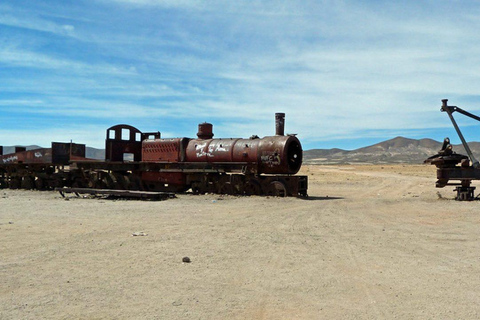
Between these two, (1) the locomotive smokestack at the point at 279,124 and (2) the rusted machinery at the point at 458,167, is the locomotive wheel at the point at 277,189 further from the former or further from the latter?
(2) the rusted machinery at the point at 458,167

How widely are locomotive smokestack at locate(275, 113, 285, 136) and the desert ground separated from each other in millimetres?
7804

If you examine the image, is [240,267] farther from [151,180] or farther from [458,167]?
[151,180]

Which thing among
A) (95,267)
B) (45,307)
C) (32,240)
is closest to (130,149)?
(32,240)

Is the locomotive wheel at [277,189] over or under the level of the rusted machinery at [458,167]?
under

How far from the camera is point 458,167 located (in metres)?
17.2

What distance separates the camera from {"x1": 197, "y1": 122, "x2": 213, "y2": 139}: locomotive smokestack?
2222 cm

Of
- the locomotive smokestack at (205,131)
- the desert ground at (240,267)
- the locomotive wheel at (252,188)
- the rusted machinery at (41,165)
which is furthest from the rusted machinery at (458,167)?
the rusted machinery at (41,165)

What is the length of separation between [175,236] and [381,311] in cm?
536

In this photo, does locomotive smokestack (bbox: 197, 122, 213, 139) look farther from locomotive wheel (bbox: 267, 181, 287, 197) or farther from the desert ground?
the desert ground

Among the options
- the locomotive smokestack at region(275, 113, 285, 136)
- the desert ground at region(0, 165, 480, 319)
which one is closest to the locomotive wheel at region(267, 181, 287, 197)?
the locomotive smokestack at region(275, 113, 285, 136)

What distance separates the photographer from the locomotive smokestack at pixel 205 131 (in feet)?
72.9

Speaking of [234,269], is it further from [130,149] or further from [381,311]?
[130,149]

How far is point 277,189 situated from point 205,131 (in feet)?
18.1

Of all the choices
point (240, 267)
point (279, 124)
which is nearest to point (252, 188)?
point (279, 124)
